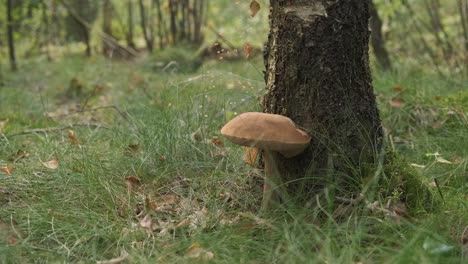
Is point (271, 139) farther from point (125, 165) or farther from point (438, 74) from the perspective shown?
point (438, 74)

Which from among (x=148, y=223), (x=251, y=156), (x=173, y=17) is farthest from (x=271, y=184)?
(x=173, y=17)

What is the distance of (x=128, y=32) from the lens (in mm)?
12102

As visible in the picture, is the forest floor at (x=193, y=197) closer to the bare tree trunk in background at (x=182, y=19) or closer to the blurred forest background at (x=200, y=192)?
the blurred forest background at (x=200, y=192)

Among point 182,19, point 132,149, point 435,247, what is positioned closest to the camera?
point 435,247

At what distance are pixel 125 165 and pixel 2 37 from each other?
9.95m

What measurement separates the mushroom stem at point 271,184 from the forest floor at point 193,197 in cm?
8

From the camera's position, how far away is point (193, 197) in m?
2.96

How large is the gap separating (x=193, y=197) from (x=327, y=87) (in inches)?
36.7

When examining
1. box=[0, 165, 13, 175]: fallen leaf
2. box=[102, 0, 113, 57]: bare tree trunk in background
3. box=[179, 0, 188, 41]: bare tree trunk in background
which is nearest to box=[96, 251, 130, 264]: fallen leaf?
box=[0, 165, 13, 175]: fallen leaf

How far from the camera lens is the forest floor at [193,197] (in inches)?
91.4

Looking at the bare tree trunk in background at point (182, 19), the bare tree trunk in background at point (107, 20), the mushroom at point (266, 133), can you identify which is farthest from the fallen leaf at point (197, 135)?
the bare tree trunk in background at point (107, 20)

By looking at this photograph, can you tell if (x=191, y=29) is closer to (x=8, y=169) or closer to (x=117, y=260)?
(x=8, y=169)

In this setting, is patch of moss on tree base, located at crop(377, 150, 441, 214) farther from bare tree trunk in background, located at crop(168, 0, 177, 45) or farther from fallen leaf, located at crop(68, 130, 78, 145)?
bare tree trunk in background, located at crop(168, 0, 177, 45)

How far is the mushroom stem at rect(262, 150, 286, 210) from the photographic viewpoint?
268cm
